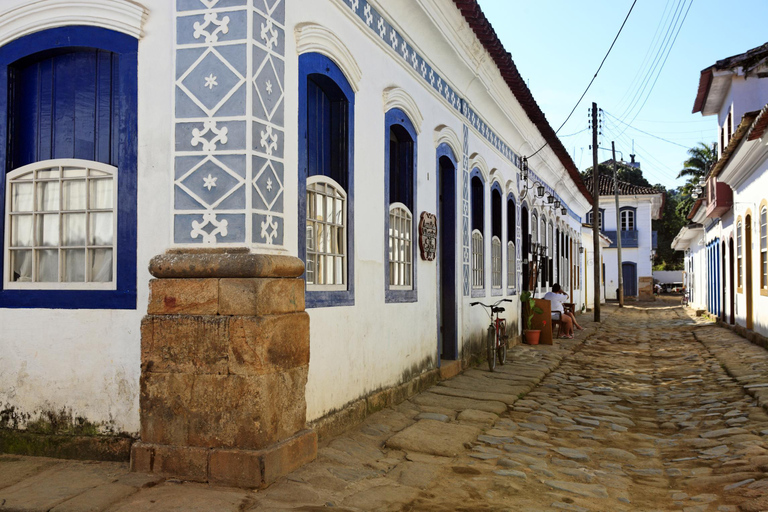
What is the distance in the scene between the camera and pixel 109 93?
479 cm

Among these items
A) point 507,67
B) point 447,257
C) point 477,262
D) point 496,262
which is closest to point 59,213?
point 447,257

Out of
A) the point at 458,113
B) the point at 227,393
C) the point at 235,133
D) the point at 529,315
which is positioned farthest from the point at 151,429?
the point at 529,315

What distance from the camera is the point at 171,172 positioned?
4371 mm

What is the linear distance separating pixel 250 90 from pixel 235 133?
0.90 feet

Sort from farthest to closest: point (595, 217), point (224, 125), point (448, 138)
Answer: point (595, 217) < point (448, 138) < point (224, 125)

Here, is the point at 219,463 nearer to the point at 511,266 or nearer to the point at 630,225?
the point at 511,266

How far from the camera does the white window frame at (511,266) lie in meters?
13.2

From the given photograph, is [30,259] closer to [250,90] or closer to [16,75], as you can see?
[16,75]

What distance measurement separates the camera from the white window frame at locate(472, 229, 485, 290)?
1047 cm

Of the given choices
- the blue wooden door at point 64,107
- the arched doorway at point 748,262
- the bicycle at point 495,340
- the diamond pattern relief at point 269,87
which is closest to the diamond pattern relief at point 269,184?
the diamond pattern relief at point 269,87

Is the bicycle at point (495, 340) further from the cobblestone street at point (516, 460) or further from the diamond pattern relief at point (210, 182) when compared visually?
the diamond pattern relief at point (210, 182)

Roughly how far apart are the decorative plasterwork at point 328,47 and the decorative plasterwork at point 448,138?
97.3 inches

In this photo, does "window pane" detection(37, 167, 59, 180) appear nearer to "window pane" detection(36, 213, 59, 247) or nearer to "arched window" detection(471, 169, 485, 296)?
"window pane" detection(36, 213, 59, 247)

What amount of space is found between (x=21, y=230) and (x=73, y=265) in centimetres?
51
